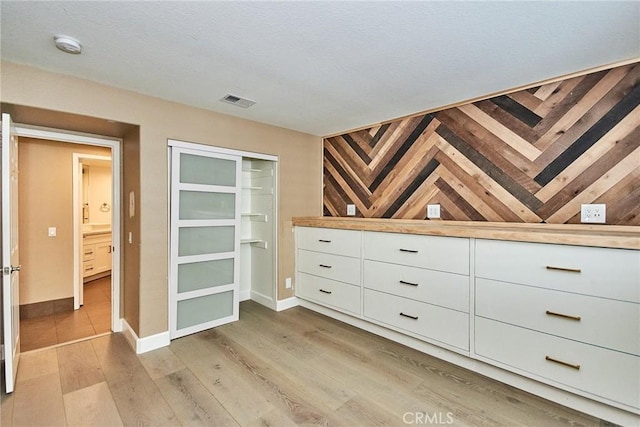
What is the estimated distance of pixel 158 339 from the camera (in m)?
2.80

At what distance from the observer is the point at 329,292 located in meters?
3.50

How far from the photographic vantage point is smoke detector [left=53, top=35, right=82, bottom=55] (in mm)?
1803

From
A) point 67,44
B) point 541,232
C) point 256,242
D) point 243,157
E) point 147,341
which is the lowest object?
point 147,341

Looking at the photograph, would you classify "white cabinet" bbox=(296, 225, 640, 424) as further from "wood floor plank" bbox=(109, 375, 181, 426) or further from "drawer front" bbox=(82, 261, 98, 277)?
"drawer front" bbox=(82, 261, 98, 277)

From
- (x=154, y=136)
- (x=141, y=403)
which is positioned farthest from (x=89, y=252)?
(x=141, y=403)

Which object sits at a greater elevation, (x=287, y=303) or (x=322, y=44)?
(x=322, y=44)

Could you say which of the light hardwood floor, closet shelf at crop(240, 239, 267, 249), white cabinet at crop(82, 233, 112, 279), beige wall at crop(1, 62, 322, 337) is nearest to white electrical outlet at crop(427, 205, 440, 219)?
the light hardwood floor

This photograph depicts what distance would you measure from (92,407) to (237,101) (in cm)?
265

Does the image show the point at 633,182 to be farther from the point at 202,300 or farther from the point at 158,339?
the point at 158,339

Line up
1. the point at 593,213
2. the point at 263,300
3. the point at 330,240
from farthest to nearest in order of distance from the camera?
1. the point at 263,300
2. the point at 330,240
3. the point at 593,213

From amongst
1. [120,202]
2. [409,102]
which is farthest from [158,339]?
[409,102]

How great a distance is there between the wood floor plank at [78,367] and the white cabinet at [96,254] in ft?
9.70

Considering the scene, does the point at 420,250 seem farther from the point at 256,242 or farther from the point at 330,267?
the point at 256,242

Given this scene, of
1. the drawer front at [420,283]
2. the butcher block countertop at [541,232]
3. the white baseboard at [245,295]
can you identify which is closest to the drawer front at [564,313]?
the drawer front at [420,283]
